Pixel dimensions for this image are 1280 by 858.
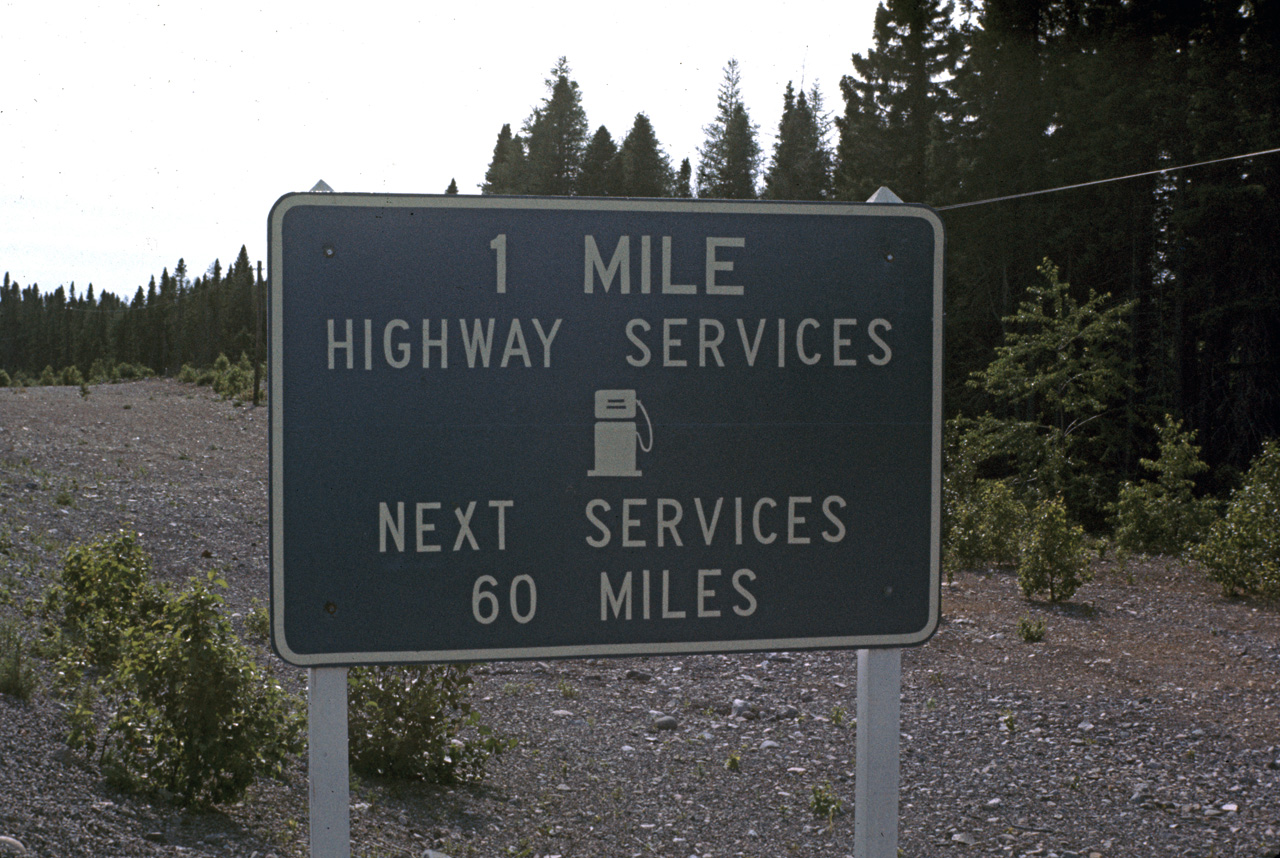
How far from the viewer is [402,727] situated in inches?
203

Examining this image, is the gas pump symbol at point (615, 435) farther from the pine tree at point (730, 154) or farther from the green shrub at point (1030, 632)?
the pine tree at point (730, 154)

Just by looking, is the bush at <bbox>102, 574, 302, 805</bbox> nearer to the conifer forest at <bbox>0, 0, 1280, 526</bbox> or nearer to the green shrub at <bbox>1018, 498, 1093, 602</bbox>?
the green shrub at <bbox>1018, 498, 1093, 602</bbox>

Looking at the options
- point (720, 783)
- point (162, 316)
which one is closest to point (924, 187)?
point (720, 783)

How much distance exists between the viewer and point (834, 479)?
2094 millimetres

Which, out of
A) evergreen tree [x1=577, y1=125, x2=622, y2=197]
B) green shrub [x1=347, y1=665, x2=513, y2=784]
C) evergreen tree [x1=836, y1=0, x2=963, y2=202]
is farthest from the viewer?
evergreen tree [x1=577, y1=125, x2=622, y2=197]

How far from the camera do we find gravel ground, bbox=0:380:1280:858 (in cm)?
439

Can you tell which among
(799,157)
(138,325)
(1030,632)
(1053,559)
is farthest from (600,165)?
(138,325)

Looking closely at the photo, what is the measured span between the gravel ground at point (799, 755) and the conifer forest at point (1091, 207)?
11183 mm

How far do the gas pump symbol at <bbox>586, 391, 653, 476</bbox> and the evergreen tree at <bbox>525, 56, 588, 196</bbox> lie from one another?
60.1m

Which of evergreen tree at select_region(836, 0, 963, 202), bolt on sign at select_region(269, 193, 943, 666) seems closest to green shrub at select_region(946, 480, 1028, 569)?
bolt on sign at select_region(269, 193, 943, 666)

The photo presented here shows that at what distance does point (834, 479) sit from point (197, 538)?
39.0ft

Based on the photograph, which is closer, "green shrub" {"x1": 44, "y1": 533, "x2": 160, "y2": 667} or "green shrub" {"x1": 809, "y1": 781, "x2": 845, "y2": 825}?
"green shrub" {"x1": 809, "y1": 781, "x2": 845, "y2": 825}

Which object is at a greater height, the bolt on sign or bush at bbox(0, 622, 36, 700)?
the bolt on sign

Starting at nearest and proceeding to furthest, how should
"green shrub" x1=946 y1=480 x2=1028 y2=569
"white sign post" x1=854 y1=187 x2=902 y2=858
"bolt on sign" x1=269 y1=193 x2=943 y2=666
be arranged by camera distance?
"bolt on sign" x1=269 y1=193 x2=943 y2=666, "white sign post" x1=854 y1=187 x2=902 y2=858, "green shrub" x1=946 y1=480 x2=1028 y2=569
